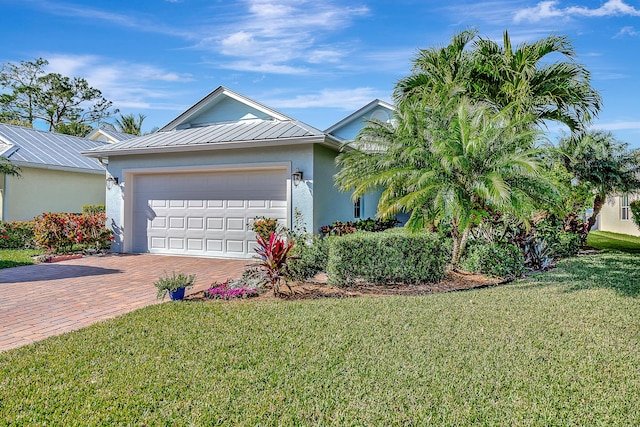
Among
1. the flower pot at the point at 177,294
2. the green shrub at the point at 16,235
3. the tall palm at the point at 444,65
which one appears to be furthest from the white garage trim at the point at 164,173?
the flower pot at the point at 177,294

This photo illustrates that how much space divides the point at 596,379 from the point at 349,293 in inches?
151

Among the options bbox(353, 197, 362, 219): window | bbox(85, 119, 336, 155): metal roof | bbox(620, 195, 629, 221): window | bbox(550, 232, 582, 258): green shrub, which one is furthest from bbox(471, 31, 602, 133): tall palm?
bbox(620, 195, 629, 221): window

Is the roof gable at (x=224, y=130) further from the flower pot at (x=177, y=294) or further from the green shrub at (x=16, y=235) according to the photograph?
the flower pot at (x=177, y=294)

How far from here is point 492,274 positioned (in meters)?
7.90

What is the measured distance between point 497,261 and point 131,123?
35848mm

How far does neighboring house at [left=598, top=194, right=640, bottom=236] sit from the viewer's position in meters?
19.3

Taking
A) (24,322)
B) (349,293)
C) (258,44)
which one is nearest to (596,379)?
(349,293)

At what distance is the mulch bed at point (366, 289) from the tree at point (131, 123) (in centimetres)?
3344

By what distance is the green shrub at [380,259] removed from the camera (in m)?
7.11

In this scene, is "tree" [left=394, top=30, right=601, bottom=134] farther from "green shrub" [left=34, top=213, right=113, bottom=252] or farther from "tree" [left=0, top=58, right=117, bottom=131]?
"tree" [left=0, top=58, right=117, bottom=131]

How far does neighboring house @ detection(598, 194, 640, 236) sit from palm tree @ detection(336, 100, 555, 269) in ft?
50.5

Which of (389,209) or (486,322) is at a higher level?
(389,209)

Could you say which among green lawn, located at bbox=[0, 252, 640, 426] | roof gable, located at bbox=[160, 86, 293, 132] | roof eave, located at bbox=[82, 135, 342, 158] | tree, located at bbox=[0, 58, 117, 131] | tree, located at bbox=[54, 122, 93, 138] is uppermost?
tree, located at bbox=[0, 58, 117, 131]

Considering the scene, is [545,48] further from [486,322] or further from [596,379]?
[596,379]
